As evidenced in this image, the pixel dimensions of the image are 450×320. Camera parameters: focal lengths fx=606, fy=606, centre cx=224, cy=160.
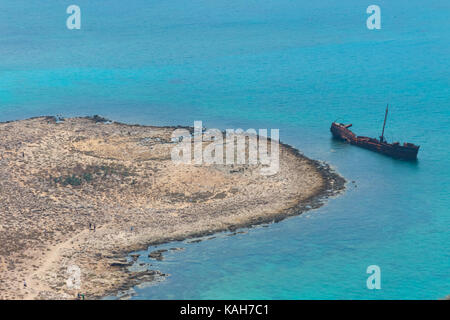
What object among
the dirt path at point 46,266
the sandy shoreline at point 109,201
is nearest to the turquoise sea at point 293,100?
the sandy shoreline at point 109,201

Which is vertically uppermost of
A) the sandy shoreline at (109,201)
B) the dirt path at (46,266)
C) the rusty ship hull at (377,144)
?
the rusty ship hull at (377,144)

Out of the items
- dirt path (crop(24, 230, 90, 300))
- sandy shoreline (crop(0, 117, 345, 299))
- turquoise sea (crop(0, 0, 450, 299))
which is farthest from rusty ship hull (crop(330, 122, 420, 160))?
dirt path (crop(24, 230, 90, 300))

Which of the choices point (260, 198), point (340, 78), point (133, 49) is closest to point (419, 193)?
point (260, 198)

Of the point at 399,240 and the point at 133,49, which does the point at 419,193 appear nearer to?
the point at 399,240

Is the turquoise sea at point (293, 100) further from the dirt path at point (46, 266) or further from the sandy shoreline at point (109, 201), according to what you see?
the dirt path at point (46, 266)

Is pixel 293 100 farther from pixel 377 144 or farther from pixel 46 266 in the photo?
pixel 46 266

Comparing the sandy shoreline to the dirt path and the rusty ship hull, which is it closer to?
the dirt path

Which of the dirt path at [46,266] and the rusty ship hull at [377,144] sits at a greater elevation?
the rusty ship hull at [377,144]
